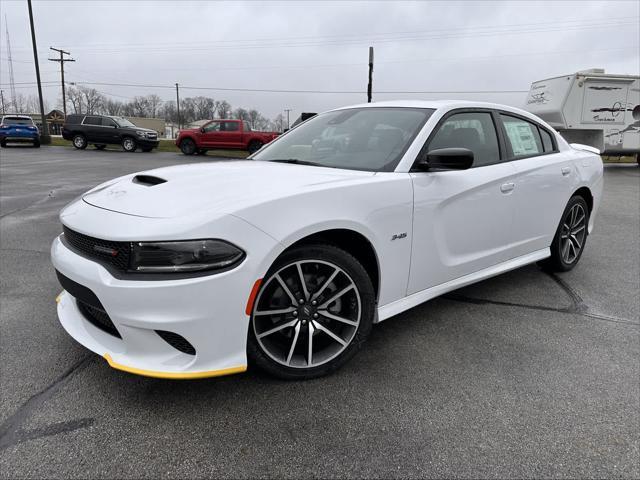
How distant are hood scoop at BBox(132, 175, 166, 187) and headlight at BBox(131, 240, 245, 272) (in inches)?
26.4

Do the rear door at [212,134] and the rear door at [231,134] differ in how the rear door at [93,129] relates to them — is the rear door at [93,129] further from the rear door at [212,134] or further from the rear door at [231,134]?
the rear door at [231,134]

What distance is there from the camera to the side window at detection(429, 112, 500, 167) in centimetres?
297

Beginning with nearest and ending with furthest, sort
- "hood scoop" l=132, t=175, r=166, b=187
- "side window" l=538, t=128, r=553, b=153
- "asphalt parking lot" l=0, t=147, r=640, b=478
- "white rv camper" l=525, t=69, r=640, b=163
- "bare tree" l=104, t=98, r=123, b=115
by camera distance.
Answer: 1. "asphalt parking lot" l=0, t=147, r=640, b=478
2. "hood scoop" l=132, t=175, r=166, b=187
3. "side window" l=538, t=128, r=553, b=153
4. "white rv camper" l=525, t=69, r=640, b=163
5. "bare tree" l=104, t=98, r=123, b=115

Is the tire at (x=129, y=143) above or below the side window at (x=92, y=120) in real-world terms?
below

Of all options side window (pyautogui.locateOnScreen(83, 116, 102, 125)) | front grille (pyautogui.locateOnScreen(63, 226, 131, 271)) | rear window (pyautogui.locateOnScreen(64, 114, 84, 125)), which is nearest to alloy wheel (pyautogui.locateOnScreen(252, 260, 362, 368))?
front grille (pyautogui.locateOnScreen(63, 226, 131, 271))

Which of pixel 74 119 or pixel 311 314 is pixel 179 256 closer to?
pixel 311 314

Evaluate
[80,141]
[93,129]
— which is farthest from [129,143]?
[80,141]

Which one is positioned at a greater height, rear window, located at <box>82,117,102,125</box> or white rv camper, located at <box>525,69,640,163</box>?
white rv camper, located at <box>525,69,640,163</box>

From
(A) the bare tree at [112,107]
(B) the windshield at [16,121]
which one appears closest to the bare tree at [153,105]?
(A) the bare tree at [112,107]

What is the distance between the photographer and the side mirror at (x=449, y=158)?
8.27ft

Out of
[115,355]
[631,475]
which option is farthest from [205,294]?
[631,475]

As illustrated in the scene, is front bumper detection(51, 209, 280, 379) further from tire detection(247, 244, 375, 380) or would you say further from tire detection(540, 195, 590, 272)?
tire detection(540, 195, 590, 272)

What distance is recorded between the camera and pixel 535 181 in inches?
139

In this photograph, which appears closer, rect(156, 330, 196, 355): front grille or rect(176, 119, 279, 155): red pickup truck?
rect(156, 330, 196, 355): front grille
